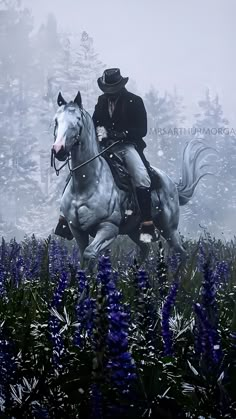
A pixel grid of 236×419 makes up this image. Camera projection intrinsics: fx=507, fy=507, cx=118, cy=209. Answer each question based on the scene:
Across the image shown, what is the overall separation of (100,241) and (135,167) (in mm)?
1397

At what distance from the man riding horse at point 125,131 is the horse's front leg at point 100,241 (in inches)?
27.1

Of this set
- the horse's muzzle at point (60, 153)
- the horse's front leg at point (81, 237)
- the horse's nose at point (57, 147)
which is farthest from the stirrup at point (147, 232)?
the horse's nose at point (57, 147)

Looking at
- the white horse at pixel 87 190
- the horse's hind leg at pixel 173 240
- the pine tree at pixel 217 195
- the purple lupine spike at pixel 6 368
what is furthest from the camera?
the pine tree at pixel 217 195

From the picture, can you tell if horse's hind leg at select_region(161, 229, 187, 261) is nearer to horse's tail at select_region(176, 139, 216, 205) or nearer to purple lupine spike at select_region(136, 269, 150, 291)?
horse's tail at select_region(176, 139, 216, 205)

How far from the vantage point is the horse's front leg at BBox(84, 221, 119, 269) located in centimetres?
703

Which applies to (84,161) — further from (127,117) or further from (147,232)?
(147,232)

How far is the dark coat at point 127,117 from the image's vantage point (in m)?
8.15

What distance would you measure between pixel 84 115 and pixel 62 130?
0.60 metres

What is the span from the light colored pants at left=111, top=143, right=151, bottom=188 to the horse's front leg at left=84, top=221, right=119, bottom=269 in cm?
86

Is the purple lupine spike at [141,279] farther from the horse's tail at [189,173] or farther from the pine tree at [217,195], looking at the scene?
the pine tree at [217,195]

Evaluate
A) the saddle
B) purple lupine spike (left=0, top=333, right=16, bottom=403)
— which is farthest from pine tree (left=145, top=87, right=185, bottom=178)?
purple lupine spike (left=0, top=333, right=16, bottom=403)

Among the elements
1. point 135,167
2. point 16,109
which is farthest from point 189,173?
point 16,109

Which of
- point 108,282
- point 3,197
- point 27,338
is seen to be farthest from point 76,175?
point 3,197

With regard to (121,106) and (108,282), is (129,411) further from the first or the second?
(121,106)
